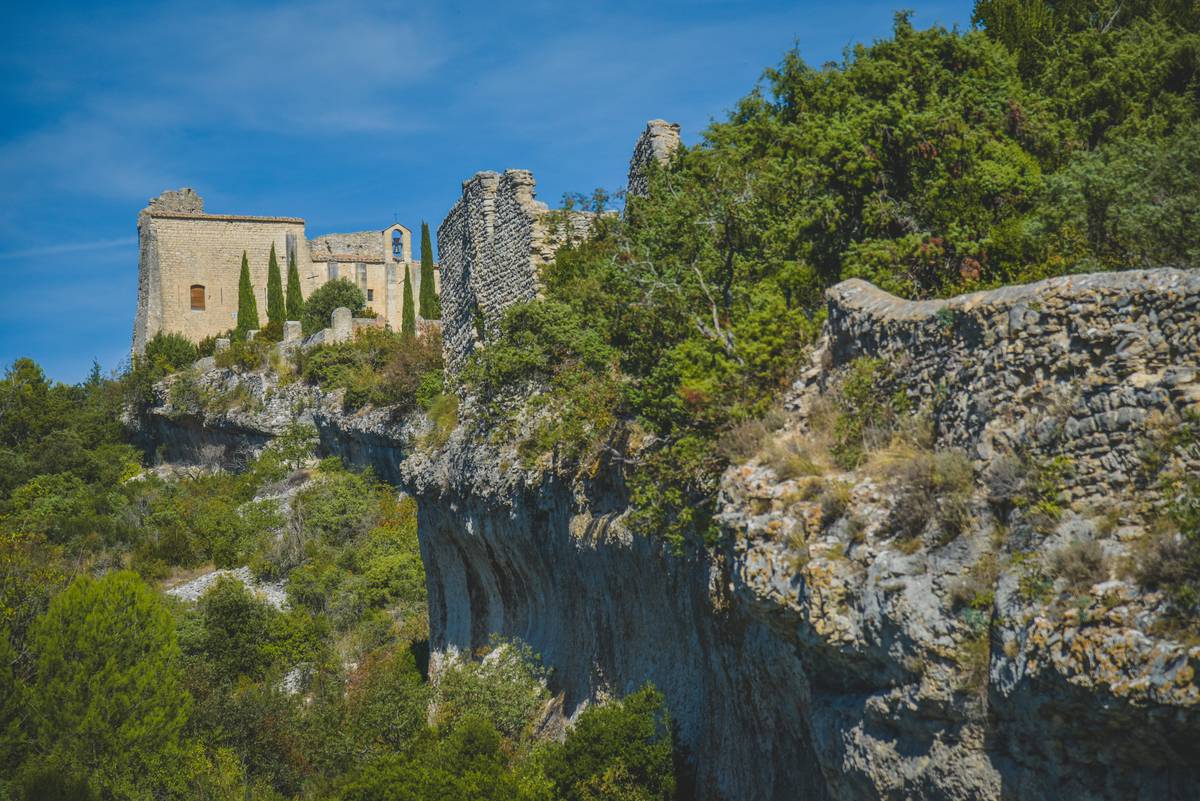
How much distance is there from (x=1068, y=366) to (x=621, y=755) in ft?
23.2

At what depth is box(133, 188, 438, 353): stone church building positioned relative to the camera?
64750mm

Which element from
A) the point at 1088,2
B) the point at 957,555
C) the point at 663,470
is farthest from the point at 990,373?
the point at 1088,2

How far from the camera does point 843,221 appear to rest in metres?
14.6

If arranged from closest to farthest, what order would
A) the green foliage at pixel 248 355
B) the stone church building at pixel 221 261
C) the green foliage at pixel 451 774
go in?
the green foliage at pixel 451 774, the green foliage at pixel 248 355, the stone church building at pixel 221 261

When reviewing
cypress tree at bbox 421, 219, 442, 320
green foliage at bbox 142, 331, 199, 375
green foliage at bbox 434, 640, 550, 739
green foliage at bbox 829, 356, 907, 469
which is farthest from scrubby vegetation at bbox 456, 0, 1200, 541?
green foliage at bbox 142, 331, 199, 375

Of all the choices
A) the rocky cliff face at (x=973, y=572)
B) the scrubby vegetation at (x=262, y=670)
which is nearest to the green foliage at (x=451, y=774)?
the scrubby vegetation at (x=262, y=670)

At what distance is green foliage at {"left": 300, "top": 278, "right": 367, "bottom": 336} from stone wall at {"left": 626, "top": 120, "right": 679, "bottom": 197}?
34450 millimetres

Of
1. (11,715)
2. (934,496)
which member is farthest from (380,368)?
(934,496)

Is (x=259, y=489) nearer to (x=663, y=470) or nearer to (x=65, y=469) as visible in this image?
(x=65, y=469)

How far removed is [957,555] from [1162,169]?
7286 mm

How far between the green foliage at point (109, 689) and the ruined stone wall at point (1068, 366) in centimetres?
2064

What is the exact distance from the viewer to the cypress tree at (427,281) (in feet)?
173

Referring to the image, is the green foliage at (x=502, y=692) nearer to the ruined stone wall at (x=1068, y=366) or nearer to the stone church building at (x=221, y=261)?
the ruined stone wall at (x=1068, y=366)

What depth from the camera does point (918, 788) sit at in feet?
25.7
